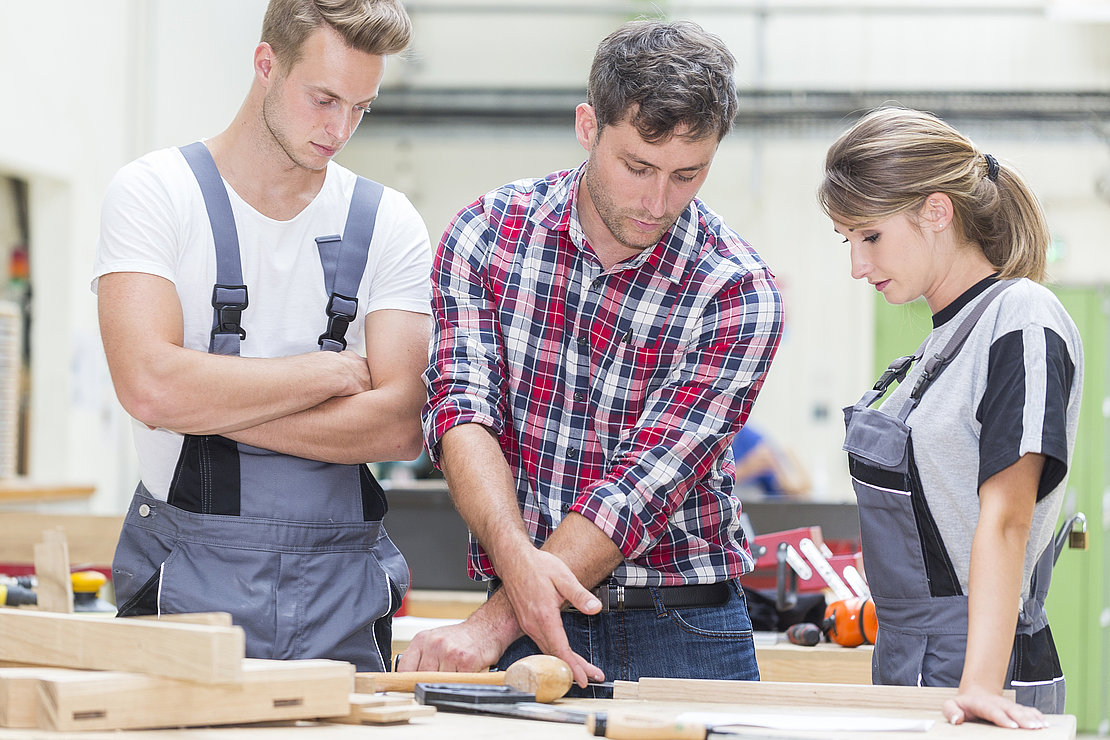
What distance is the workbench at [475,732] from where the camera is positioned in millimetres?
1033

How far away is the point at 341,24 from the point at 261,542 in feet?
2.54

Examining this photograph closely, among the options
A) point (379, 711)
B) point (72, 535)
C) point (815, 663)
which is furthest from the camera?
point (72, 535)

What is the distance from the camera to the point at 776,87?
8016 mm

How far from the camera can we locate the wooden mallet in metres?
1.30

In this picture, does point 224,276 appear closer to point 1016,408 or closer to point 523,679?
point 523,679

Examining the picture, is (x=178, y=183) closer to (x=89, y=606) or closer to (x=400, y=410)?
(x=400, y=410)

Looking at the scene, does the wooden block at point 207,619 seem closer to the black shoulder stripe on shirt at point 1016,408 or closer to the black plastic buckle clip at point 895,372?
the black shoulder stripe on shirt at point 1016,408

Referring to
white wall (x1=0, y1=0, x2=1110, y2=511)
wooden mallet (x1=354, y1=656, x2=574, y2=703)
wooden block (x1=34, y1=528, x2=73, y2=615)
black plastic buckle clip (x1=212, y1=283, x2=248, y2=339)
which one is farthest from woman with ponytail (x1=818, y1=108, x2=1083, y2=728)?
white wall (x1=0, y1=0, x2=1110, y2=511)

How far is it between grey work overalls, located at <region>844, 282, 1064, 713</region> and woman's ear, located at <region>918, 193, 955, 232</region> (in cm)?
13

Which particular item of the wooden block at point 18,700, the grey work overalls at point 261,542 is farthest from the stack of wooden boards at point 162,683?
the grey work overalls at point 261,542

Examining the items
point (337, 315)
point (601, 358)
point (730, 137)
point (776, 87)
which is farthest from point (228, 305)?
point (776, 87)

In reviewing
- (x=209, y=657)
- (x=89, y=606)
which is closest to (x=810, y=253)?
(x=89, y=606)

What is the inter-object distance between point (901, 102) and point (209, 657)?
23.8ft

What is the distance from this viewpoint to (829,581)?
2.54 metres
